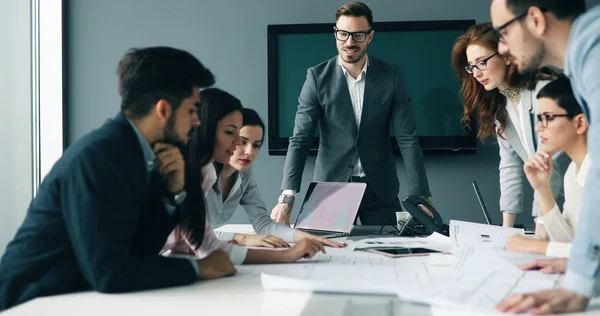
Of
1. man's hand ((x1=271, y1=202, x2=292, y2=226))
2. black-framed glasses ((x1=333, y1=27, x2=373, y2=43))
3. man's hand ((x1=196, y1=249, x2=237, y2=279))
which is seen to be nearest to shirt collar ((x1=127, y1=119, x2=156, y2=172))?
man's hand ((x1=196, y1=249, x2=237, y2=279))

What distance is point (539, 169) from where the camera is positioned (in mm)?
2043

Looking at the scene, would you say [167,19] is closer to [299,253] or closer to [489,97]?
[489,97]

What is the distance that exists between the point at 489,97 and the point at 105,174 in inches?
70.0

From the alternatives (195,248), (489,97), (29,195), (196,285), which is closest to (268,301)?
(196,285)

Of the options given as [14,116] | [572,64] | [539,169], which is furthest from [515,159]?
[14,116]

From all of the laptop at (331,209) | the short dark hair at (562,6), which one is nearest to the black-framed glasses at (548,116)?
the laptop at (331,209)

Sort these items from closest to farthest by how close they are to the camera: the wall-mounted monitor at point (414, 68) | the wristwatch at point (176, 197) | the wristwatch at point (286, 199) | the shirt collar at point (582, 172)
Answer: the wristwatch at point (176, 197) → the shirt collar at point (582, 172) → the wristwatch at point (286, 199) → the wall-mounted monitor at point (414, 68)

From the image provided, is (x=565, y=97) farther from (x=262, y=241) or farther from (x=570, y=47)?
(x=262, y=241)

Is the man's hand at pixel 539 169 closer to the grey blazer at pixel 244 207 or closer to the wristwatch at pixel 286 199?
the grey blazer at pixel 244 207

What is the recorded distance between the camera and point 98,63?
4309mm

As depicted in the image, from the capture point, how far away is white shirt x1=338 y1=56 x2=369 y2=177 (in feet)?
9.80

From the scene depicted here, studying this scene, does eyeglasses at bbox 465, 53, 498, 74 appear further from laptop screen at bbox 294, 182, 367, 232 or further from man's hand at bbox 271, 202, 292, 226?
man's hand at bbox 271, 202, 292, 226

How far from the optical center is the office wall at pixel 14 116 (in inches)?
140

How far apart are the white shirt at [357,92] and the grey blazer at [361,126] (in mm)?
40
